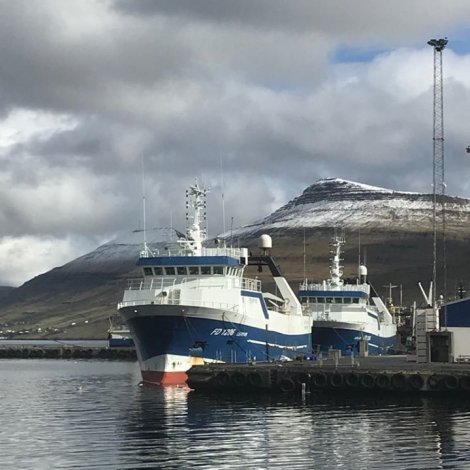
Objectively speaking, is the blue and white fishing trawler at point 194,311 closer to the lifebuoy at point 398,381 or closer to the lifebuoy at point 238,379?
the lifebuoy at point 238,379

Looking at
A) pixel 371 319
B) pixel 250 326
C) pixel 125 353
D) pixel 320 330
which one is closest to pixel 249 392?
pixel 250 326

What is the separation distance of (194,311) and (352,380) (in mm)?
16267

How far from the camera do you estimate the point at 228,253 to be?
300 ft

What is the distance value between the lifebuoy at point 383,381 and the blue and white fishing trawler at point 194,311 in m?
17.0

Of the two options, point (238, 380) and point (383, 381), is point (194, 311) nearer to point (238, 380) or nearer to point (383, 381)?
point (238, 380)

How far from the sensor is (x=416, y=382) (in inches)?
2793

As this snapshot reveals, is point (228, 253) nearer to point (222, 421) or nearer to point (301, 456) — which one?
point (222, 421)

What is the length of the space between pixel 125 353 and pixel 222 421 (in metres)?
126

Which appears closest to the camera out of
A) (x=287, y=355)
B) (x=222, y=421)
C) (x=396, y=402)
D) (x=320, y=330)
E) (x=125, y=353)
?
(x=222, y=421)

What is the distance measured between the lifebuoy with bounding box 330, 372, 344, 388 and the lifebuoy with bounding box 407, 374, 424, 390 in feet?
15.8

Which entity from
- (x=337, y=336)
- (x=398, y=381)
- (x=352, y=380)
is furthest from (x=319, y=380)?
(x=337, y=336)

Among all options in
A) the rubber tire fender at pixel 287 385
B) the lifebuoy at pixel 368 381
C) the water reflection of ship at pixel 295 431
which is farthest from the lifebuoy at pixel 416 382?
the rubber tire fender at pixel 287 385

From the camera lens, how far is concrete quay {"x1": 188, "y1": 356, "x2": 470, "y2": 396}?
70188mm

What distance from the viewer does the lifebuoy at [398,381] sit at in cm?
7119
